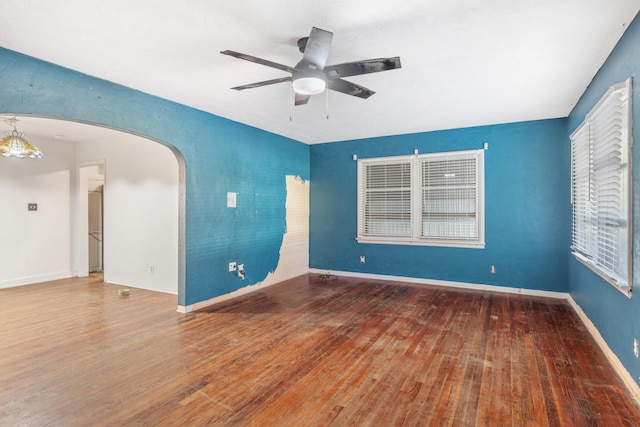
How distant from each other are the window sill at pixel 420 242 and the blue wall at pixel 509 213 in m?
0.07

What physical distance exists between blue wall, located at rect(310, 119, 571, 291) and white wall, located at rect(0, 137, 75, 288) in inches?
216

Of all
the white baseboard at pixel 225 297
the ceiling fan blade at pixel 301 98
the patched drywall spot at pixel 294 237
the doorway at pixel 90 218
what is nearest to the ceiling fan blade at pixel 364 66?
the ceiling fan blade at pixel 301 98

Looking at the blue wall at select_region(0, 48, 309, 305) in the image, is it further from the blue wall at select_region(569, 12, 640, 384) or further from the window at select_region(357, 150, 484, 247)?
the blue wall at select_region(569, 12, 640, 384)

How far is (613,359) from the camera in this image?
2691 millimetres

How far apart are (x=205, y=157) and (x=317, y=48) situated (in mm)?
2656

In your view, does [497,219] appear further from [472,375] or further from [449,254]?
[472,375]

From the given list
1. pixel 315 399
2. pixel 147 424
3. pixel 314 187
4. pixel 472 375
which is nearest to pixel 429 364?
pixel 472 375

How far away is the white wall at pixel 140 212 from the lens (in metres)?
5.05

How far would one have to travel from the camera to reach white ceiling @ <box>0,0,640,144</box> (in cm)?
213

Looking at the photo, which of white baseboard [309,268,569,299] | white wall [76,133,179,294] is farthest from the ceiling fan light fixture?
white baseboard [309,268,569,299]

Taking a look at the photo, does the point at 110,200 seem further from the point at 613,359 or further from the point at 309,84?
the point at 613,359

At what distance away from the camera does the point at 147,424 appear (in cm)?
199

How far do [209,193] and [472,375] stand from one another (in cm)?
357

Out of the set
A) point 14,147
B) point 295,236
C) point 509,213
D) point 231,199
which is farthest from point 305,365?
point 14,147
